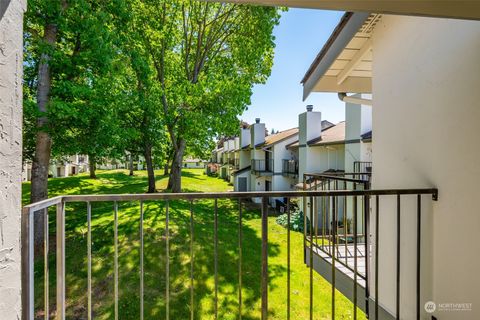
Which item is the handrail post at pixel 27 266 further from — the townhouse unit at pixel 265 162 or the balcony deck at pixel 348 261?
the townhouse unit at pixel 265 162

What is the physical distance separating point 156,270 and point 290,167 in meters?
12.1

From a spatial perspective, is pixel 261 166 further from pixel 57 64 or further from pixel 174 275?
pixel 57 64

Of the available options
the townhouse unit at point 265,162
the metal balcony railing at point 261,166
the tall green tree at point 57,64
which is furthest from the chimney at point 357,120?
the tall green tree at point 57,64

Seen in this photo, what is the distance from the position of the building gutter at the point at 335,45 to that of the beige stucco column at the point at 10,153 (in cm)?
238

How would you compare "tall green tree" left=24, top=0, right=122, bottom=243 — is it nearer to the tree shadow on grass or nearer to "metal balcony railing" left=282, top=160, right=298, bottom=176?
the tree shadow on grass

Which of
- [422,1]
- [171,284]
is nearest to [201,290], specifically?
[171,284]

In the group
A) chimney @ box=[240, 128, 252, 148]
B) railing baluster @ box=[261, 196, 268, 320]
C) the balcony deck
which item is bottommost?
the balcony deck

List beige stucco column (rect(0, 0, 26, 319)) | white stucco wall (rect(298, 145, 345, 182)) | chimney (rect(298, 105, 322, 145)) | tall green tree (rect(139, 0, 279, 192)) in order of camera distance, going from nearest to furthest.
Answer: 1. beige stucco column (rect(0, 0, 26, 319))
2. tall green tree (rect(139, 0, 279, 192))
3. white stucco wall (rect(298, 145, 345, 182))
4. chimney (rect(298, 105, 322, 145))

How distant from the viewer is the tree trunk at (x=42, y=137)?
6.37 metres

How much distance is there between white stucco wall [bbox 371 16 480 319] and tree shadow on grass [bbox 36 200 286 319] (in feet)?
14.1

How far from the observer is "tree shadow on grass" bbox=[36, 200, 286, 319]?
549cm

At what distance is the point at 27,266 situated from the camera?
1.25 meters

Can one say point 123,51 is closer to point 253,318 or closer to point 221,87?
point 221,87

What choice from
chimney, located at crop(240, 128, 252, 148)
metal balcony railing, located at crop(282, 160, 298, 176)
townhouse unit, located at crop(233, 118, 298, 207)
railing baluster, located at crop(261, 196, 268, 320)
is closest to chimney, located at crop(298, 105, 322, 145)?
metal balcony railing, located at crop(282, 160, 298, 176)
